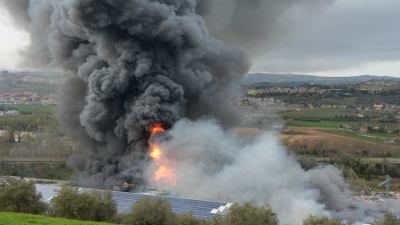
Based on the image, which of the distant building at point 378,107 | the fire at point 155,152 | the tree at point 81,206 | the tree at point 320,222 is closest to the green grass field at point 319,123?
the distant building at point 378,107

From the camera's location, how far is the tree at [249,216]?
20125 mm

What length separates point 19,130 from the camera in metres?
66.1

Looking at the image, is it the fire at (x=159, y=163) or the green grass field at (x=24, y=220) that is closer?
the green grass field at (x=24, y=220)

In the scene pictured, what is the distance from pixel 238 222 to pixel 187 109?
62.7ft

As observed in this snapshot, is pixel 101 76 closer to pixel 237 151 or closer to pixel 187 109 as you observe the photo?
pixel 187 109

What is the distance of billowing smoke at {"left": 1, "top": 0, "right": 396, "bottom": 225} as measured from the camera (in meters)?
31.2

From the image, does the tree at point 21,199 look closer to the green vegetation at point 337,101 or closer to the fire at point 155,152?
the fire at point 155,152

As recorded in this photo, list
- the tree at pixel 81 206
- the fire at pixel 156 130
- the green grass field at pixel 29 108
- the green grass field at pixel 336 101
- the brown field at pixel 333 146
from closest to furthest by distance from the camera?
the tree at pixel 81 206
the fire at pixel 156 130
the brown field at pixel 333 146
the green grass field at pixel 29 108
the green grass field at pixel 336 101

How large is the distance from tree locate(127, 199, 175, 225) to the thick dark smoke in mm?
12054

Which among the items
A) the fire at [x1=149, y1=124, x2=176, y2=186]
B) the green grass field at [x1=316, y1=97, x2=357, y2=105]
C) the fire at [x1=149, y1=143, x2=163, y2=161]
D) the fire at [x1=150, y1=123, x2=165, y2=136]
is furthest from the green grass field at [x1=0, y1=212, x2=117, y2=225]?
the green grass field at [x1=316, y1=97, x2=357, y2=105]

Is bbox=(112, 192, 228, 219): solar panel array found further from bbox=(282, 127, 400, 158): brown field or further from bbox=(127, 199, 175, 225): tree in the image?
bbox=(282, 127, 400, 158): brown field

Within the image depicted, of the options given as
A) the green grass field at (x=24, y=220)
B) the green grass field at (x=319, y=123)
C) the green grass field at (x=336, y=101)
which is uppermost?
the green grass field at (x=24, y=220)

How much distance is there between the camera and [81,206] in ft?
73.4

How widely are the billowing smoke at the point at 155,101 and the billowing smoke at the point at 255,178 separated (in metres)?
0.08
